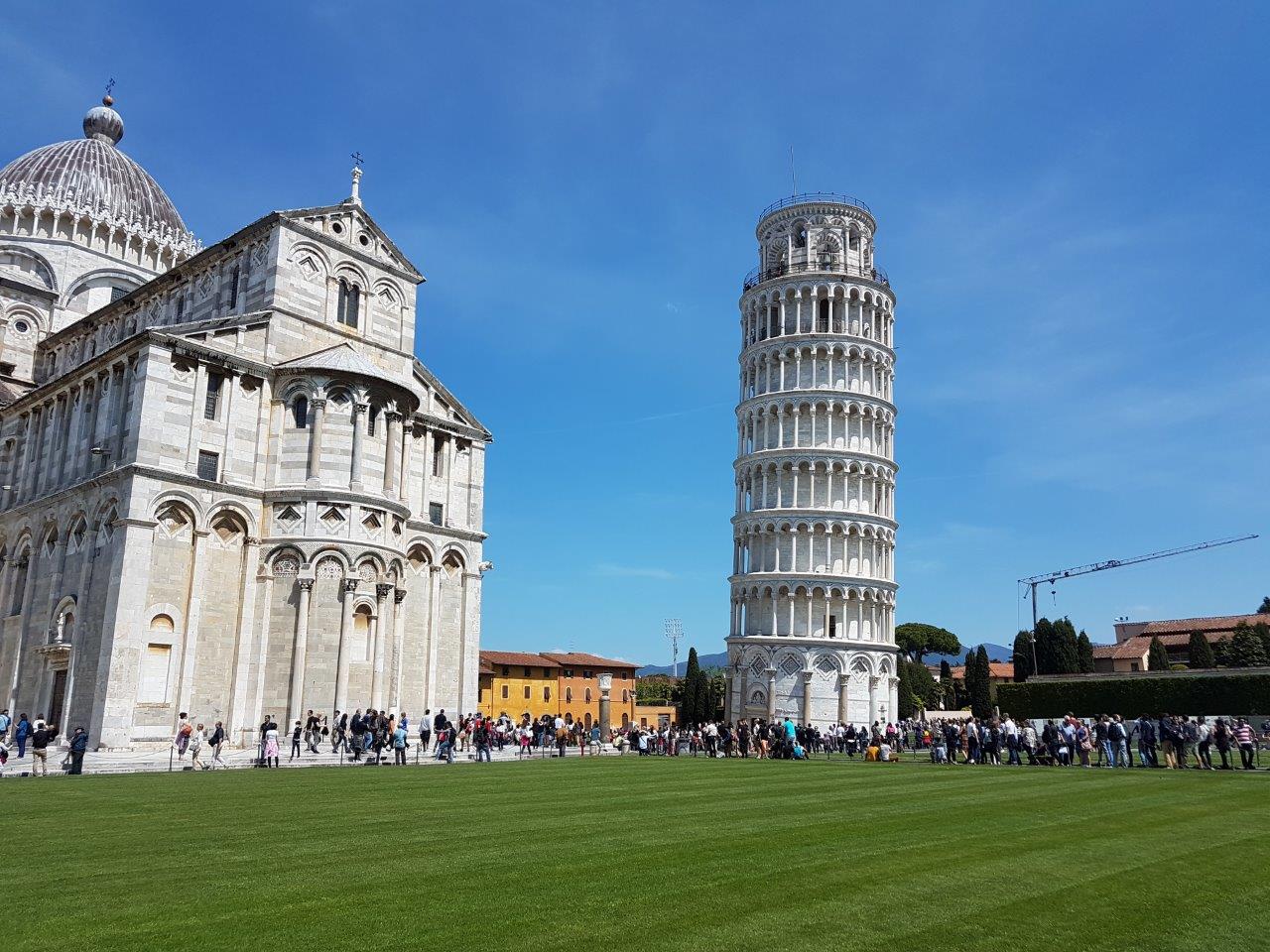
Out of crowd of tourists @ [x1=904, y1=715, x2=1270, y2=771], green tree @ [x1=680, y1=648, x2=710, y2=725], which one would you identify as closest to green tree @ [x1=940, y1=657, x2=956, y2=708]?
green tree @ [x1=680, y1=648, x2=710, y2=725]

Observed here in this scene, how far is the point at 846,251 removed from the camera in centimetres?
7525

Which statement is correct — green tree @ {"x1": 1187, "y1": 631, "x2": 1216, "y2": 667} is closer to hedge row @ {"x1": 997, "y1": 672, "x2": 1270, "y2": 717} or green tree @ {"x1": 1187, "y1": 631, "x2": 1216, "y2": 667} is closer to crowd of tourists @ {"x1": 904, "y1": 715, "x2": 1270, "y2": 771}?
hedge row @ {"x1": 997, "y1": 672, "x2": 1270, "y2": 717}

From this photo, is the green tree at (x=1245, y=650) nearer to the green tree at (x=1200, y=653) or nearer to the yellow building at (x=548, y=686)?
the green tree at (x=1200, y=653)

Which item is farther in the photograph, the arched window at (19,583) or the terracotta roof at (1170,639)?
the terracotta roof at (1170,639)

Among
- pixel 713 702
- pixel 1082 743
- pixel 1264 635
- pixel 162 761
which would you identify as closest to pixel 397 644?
pixel 162 761

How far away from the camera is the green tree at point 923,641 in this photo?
5285 inches

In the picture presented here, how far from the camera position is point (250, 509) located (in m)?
35.3

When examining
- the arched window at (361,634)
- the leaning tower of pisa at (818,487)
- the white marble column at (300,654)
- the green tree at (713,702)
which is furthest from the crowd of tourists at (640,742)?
the green tree at (713,702)

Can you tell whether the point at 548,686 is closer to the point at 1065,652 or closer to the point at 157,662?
the point at 1065,652

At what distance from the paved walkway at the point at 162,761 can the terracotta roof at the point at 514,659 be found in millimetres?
54478

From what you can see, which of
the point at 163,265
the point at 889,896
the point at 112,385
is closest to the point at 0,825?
the point at 889,896

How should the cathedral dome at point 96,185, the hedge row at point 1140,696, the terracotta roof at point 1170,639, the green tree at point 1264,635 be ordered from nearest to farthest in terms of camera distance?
the cathedral dome at point 96,185 < the hedge row at point 1140,696 < the green tree at point 1264,635 < the terracotta roof at point 1170,639

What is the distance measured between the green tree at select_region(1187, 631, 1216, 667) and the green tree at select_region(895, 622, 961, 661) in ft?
149

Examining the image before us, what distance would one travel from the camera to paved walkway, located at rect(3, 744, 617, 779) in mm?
26875
